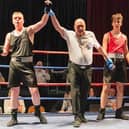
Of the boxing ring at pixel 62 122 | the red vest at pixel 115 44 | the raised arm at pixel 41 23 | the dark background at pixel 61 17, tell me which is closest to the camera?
the raised arm at pixel 41 23

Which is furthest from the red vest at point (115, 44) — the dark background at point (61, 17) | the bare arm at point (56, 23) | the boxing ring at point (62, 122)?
the dark background at point (61, 17)

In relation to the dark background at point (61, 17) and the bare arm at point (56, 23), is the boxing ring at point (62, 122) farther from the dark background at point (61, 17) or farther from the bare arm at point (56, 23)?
the dark background at point (61, 17)

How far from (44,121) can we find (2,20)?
3294mm

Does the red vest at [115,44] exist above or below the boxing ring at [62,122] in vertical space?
above

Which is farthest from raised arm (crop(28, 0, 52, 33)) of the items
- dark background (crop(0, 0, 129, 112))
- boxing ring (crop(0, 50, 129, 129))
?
dark background (crop(0, 0, 129, 112))

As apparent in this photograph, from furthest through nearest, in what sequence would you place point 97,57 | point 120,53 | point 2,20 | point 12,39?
point 97,57
point 2,20
point 120,53
point 12,39

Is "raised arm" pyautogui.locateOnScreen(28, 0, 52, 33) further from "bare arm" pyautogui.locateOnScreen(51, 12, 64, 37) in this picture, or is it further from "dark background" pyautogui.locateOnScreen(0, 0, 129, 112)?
"dark background" pyautogui.locateOnScreen(0, 0, 129, 112)

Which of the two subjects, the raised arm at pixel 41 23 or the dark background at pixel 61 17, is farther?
the dark background at pixel 61 17

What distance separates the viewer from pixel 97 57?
25.9ft

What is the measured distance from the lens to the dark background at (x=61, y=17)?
7.43 metres

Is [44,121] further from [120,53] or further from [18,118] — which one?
[120,53]

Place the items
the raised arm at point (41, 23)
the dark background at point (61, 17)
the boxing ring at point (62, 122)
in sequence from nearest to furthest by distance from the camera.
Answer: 1. the raised arm at point (41, 23)
2. the boxing ring at point (62, 122)
3. the dark background at point (61, 17)

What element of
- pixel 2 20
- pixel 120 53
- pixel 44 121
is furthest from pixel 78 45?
pixel 2 20

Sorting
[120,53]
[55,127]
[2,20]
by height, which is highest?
[2,20]
